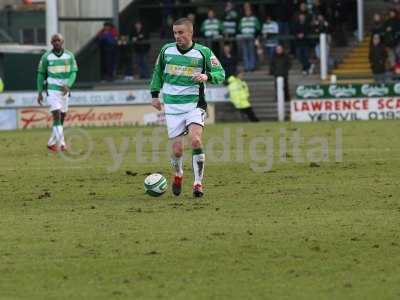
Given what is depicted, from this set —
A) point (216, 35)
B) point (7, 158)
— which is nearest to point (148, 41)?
point (216, 35)

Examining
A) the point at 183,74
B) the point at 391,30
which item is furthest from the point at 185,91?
the point at 391,30

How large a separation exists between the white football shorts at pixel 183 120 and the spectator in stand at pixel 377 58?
22267 mm

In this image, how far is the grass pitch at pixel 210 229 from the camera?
9008 mm

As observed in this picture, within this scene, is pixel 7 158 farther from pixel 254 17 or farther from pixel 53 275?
pixel 254 17

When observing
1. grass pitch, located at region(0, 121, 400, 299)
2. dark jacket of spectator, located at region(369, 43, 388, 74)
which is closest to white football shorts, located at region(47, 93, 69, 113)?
grass pitch, located at region(0, 121, 400, 299)

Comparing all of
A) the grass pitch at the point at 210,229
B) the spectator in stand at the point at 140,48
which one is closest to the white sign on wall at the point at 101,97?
the spectator in stand at the point at 140,48

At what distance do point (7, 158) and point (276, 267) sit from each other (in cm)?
1360

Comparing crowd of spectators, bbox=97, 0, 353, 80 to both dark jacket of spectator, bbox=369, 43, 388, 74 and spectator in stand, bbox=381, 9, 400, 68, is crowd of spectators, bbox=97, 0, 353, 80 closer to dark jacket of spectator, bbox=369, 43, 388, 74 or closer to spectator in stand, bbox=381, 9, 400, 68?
spectator in stand, bbox=381, 9, 400, 68

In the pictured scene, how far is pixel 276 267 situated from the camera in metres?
9.63

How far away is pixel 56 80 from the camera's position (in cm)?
2359

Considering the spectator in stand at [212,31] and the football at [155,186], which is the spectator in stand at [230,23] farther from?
the football at [155,186]

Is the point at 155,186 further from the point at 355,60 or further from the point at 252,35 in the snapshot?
the point at 355,60

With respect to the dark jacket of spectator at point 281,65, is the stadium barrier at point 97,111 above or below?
below

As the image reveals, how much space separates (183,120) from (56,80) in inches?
365
